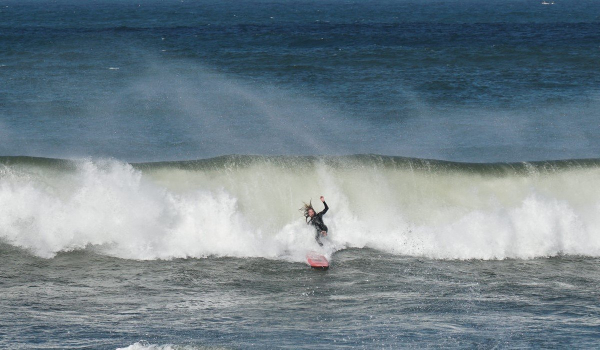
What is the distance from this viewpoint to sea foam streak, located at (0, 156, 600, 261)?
21797 millimetres

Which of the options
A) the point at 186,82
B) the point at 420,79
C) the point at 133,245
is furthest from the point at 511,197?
the point at 186,82

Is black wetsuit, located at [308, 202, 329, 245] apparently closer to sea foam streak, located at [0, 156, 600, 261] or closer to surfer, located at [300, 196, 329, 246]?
surfer, located at [300, 196, 329, 246]

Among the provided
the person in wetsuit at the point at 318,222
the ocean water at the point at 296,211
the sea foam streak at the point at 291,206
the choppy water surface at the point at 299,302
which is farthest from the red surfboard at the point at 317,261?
the person in wetsuit at the point at 318,222

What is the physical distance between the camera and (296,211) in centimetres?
2380

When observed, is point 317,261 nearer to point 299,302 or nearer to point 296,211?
point 299,302

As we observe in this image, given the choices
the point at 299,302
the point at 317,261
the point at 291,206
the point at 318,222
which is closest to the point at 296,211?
the point at 291,206

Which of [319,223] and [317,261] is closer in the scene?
[317,261]

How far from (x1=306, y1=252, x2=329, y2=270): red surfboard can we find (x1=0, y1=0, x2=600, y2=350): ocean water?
457mm

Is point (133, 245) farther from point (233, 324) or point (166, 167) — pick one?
point (233, 324)

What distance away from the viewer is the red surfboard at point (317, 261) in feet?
65.2

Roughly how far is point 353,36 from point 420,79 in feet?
83.2

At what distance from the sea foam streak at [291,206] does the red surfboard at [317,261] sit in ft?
1.99

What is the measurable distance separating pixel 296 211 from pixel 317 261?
389 centimetres

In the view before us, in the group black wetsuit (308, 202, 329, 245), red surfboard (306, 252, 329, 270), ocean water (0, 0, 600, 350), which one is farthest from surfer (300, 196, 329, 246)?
red surfboard (306, 252, 329, 270)
